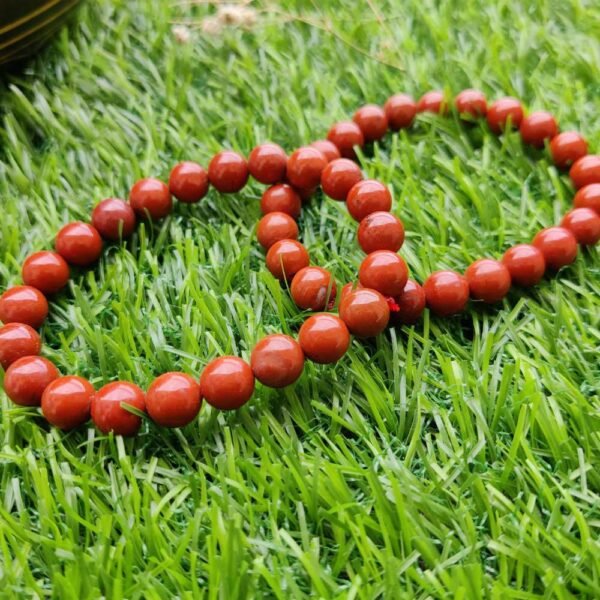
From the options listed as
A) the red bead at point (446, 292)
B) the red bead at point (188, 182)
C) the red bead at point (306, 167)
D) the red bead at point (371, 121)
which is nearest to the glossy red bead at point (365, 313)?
the red bead at point (446, 292)

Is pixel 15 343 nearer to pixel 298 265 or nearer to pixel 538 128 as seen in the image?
pixel 298 265

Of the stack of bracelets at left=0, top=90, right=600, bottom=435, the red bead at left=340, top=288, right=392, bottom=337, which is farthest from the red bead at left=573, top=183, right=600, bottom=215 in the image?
the red bead at left=340, top=288, right=392, bottom=337

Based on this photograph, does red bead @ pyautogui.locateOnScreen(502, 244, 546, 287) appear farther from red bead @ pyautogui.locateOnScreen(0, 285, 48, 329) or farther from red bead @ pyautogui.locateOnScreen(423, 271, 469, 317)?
red bead @ pyautogui.locateOnScreen(0, 285, 48, 329)

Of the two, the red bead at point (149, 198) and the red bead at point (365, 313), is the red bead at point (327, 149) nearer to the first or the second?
the red bead at point (149, 198)

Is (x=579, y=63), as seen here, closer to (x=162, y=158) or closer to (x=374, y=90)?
(x=374, y=90)

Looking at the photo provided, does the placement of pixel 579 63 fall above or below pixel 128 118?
below

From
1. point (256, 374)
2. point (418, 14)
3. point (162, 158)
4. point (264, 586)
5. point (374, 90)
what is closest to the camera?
point (264, 586)

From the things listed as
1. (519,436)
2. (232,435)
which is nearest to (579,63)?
(519,436)
